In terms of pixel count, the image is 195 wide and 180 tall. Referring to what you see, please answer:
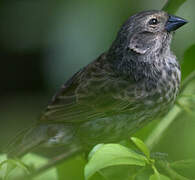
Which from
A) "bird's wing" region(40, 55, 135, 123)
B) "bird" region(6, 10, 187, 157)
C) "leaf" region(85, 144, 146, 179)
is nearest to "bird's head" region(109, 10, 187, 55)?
"bird" region(6, 10, 187, 157)

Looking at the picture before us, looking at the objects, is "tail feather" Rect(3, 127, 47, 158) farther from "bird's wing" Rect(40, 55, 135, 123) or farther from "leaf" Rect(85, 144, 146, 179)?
"leaf" Rect(85, 144, 146, 179)

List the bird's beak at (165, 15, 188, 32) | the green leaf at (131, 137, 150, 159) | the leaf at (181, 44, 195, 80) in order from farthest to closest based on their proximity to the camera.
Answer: the bird's beak at (165, 15, 188, 32), the leaf at (181, 44, 195, 80), the green leaf at (131, 137, 150, 159)

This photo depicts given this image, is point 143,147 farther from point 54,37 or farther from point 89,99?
point 54,37

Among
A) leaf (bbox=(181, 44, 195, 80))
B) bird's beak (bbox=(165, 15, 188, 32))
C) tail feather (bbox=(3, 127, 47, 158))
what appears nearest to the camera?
leaf (bbox=(181, 44, 195, 80))

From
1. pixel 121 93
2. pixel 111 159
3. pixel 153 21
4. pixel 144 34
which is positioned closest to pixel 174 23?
pixel 153 21

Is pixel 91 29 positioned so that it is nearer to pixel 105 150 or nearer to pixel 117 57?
pixel 117 57

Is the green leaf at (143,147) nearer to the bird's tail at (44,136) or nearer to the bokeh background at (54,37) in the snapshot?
the bird's tail at (44,136)
